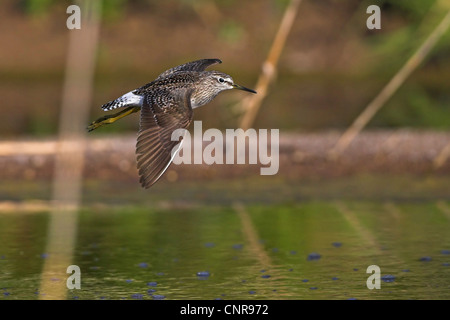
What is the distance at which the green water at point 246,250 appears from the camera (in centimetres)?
1074

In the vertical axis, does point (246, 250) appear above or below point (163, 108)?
below

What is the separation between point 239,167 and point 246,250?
21.6ft

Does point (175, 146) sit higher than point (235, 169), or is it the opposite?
point (235, 169)

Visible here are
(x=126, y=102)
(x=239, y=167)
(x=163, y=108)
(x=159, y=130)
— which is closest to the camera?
(x=159, y=130)

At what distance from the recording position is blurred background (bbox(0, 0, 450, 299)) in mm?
11866

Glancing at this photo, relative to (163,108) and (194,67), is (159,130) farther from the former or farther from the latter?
(194,67)

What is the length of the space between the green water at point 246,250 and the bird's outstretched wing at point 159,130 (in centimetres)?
135

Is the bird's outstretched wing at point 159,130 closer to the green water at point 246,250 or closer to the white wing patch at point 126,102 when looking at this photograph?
the white wing patch at point 126,102

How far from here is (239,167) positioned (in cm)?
1922

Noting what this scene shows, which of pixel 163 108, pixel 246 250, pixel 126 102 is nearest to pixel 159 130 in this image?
pixel 163 108
